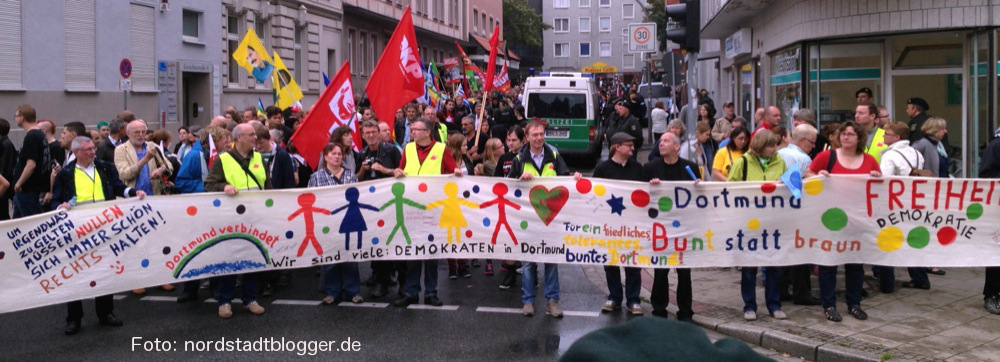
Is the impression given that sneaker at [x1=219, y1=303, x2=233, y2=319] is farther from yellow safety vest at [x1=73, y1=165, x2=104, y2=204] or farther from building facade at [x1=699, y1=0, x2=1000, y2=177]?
building facade at [x1=699, y1=0, x2=1000, y2=177]

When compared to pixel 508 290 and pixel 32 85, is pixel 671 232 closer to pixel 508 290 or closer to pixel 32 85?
pixel 508 290

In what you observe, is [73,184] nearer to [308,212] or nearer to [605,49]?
[308,212]

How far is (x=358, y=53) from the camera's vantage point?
135 feet

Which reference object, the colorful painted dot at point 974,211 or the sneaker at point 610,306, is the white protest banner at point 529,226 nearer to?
the colorful painted dot at point 974,211

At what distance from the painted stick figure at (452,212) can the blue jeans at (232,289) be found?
1.84m

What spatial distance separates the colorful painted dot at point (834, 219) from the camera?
8.41 meters

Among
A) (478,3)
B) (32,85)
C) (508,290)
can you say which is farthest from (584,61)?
(508,290)

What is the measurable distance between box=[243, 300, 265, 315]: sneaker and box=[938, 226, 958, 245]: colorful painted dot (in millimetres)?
6068

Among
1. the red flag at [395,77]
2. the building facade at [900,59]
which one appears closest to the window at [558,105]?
the building facade at [900,59]

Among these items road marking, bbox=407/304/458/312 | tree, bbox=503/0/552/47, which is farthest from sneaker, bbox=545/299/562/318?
tree, bbox=503/0/552/47

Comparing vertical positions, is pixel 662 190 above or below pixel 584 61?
below

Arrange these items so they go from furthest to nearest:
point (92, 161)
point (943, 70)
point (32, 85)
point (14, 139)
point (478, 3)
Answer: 1. point (478, 3)
2. point (32, 85)
3. point (14, 139)
4. point (943, 70)
5. point (92, 161)

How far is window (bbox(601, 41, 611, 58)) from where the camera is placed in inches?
3873

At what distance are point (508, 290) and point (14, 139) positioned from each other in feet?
42.5
